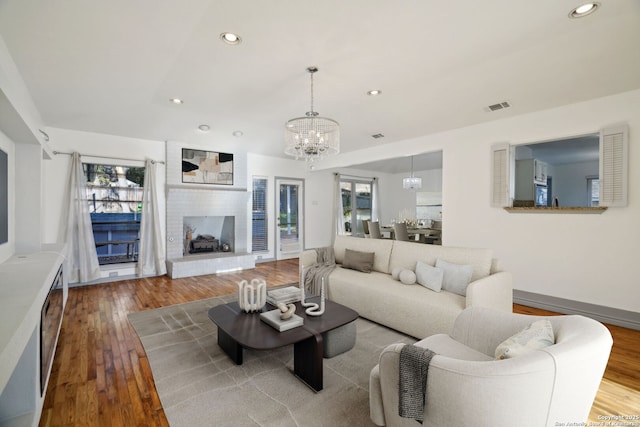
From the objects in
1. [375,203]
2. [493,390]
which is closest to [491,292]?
[493,390]

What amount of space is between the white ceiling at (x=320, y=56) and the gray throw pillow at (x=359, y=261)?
210cm

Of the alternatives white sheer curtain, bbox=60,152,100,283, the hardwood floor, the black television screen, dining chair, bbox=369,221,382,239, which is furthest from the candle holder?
dining chair, bbox=369,221,382,239

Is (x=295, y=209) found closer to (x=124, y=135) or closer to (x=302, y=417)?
(x=124, y=135)

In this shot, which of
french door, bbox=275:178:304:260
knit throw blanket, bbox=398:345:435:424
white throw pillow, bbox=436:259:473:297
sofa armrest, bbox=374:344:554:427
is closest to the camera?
sofa armrest, bbox=374:344:554:427

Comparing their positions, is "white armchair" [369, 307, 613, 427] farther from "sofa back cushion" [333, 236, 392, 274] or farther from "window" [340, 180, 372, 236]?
"window" [340, 180, 372, 236]

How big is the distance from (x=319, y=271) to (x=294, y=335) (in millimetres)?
1834

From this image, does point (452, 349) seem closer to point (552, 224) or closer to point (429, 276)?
point (429, 276)

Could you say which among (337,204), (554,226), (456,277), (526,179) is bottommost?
(456,277)

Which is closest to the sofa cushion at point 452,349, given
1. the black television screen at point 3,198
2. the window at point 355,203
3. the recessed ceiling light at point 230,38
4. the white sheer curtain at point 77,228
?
the recessed ceiling light at point 230,38

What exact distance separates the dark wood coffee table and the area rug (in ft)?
0.30

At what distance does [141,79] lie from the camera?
132 inches

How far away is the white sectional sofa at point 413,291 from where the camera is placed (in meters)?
2.62

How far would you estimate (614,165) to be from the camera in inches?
132

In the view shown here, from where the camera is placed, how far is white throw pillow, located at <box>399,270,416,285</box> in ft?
10.5
